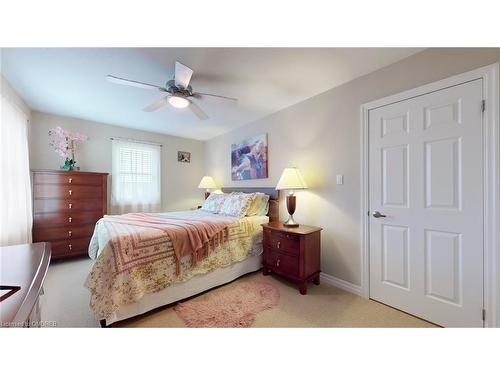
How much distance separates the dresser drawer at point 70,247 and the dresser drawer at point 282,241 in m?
2.92

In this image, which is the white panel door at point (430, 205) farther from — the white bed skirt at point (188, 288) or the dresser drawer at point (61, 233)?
the dresser drawer at point (61, 233)

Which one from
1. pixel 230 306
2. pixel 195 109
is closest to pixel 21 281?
pixel 230 306

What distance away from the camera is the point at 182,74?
1.63m

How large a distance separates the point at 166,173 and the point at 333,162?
3.56 metres

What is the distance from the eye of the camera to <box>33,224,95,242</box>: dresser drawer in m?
2.70

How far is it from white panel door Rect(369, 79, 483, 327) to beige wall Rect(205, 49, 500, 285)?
0.54 feet

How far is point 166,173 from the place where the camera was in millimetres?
4312

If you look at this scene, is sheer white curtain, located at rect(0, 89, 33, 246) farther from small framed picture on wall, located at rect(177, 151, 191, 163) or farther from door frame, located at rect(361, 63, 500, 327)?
door frame, located at rect(361, 63, 500, 327)

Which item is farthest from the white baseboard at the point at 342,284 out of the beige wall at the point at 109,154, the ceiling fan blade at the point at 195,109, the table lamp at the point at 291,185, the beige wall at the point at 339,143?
the beige wall at the point at 109,154

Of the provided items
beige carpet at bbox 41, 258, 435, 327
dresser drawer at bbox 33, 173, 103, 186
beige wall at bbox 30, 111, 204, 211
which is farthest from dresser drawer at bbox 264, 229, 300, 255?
dresser drawer at bbox 33, 173, 103, 186

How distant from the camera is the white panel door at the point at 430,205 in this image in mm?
1387

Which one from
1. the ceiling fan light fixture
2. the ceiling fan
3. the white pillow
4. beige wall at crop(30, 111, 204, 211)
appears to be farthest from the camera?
beige wall at crop(30, 111, 204, 211)

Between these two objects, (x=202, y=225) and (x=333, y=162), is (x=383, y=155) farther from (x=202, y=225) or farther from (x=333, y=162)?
(x=202, y=225)
